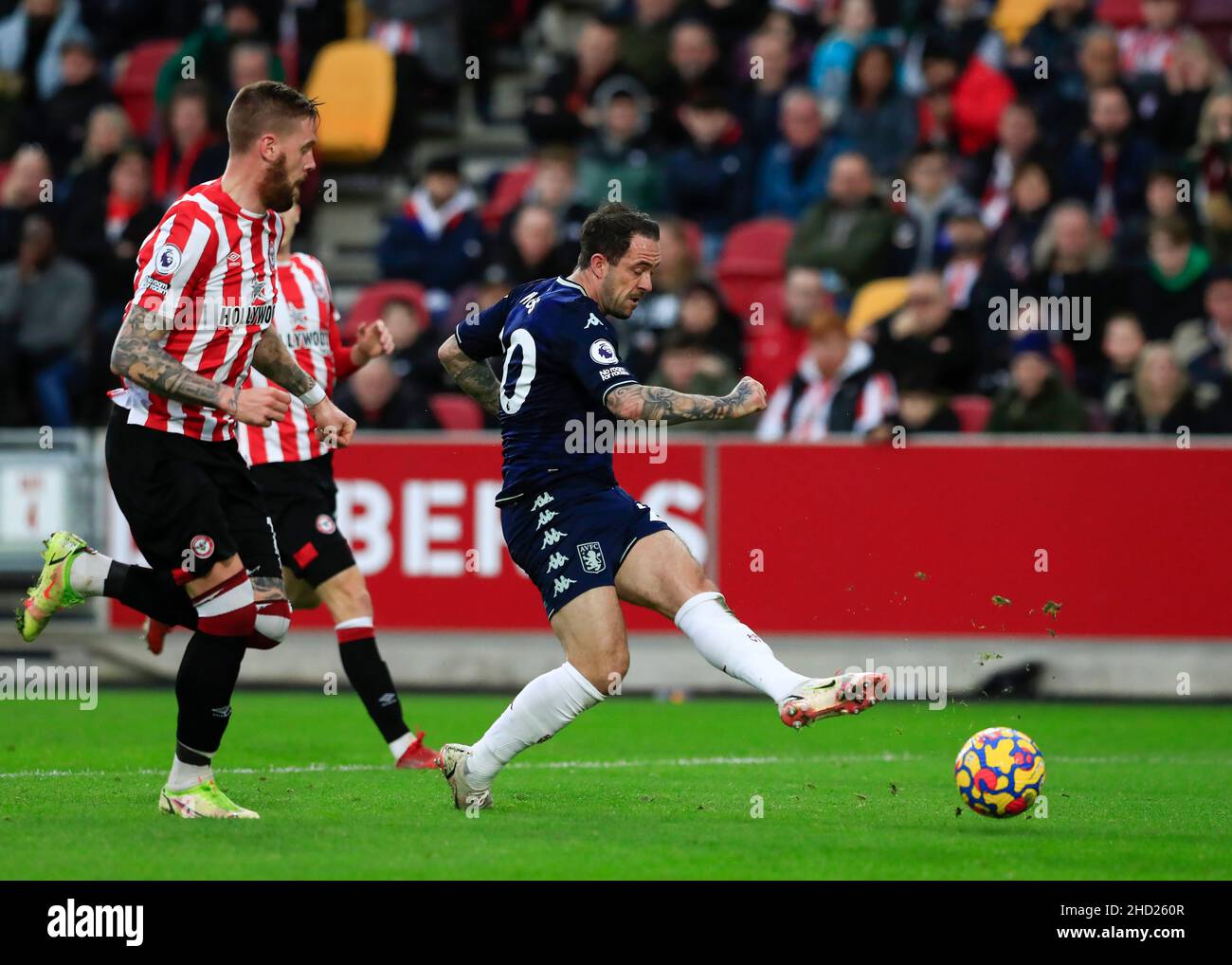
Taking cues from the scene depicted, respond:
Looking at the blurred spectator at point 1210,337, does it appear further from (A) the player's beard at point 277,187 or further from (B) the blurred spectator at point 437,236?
(A) the player's beard at point 277,187

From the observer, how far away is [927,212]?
16.2 meters

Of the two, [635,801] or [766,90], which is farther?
[766,90]

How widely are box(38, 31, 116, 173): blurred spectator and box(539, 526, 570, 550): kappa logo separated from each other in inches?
488

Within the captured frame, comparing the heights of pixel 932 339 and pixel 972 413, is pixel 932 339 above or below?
above

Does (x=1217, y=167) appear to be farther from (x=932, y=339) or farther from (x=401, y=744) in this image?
(x=401, y=744)

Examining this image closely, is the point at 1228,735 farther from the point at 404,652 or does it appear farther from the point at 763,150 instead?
the point at 763,150

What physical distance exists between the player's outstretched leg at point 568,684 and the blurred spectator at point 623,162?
968cm

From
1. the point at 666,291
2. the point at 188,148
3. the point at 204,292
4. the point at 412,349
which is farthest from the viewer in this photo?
the point at 188,148

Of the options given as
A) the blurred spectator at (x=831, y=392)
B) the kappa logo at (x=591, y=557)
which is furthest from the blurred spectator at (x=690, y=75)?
the kappa logo at (x=591, y=557)

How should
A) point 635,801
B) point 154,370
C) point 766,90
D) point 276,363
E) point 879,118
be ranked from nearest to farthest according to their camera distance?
point 154,370 → point 276,363 → point 635,801 → point 879,118 → point 766,90

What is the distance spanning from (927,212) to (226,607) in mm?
9862

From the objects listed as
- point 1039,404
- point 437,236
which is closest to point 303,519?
point 1039,404

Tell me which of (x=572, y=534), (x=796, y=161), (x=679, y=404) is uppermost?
(x=796, y=161)

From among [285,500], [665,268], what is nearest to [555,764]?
[285,500]
